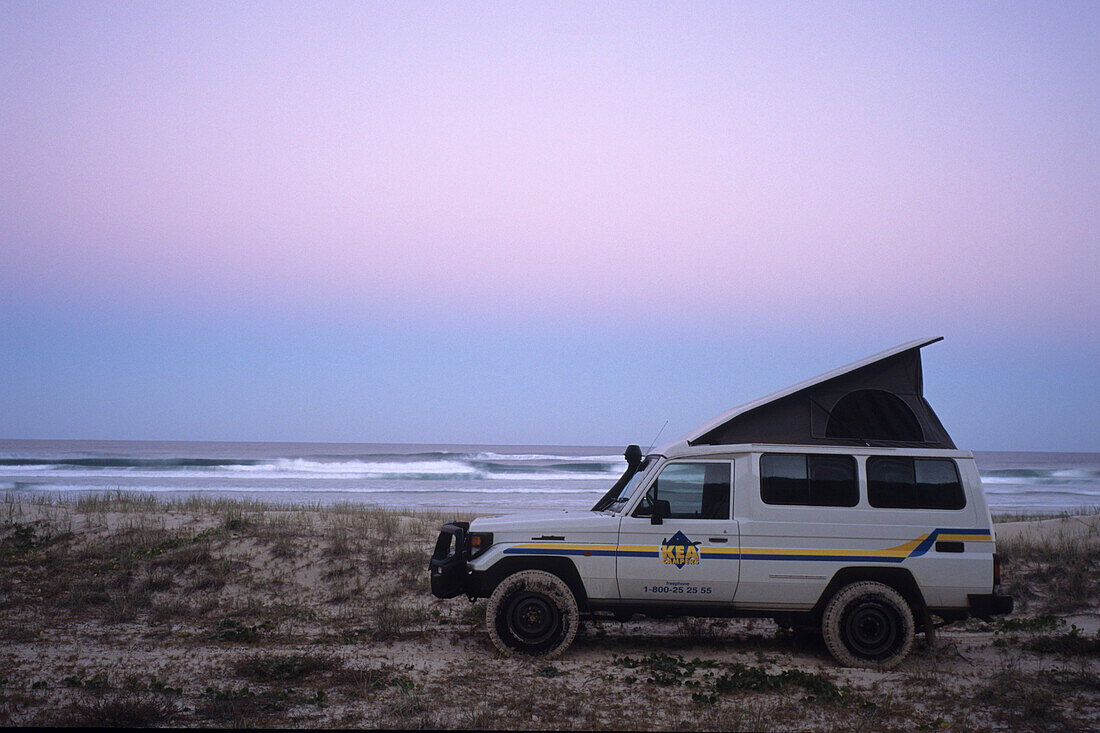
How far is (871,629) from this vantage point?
27.2 feet

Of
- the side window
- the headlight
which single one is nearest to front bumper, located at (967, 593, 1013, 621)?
the side window

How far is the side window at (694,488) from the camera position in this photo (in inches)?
329

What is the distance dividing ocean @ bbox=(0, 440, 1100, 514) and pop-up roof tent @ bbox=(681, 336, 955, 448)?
56.6ft

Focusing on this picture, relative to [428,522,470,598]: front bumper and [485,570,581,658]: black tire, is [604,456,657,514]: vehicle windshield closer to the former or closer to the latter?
[485,570,581,658]: black tire

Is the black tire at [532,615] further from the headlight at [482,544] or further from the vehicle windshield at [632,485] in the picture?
the vehicle windshield at [632,485]

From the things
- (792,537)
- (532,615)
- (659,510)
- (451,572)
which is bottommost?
(532,615)

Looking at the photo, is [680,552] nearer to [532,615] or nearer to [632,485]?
[632,485]

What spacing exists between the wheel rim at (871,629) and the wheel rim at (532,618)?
2.95m

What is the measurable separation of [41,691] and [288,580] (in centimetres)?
567

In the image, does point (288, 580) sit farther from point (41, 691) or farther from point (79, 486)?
point (79, 486)

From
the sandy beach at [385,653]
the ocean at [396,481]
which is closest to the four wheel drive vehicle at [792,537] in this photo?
the sandy beach at [385,653]

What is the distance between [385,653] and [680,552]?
3.25m

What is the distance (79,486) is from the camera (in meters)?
35.8

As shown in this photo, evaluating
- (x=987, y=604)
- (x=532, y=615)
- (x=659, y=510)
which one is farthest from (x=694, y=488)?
(x=987, y=604)
